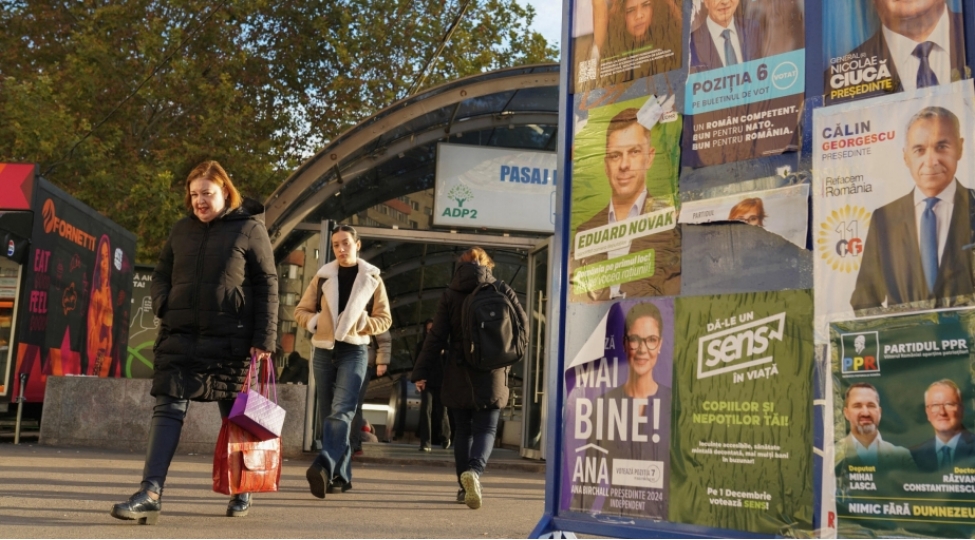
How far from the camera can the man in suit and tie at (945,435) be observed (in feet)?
10.9

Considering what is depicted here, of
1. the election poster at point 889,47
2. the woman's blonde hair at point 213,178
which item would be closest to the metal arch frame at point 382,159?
the woman's blonde hair at point 213,178

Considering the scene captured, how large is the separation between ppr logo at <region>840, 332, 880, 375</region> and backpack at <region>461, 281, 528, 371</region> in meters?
4.53

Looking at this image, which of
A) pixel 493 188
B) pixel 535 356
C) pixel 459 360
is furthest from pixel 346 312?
pixel 493 188

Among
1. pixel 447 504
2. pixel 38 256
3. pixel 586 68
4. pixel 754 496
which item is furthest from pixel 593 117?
pixel 38 256

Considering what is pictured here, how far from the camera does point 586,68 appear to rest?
4.65 meters

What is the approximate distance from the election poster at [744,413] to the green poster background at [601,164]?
16.8 inches

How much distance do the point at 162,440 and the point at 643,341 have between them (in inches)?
120

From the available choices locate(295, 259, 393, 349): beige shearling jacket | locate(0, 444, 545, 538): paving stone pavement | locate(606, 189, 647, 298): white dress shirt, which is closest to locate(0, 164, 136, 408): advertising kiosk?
locate(0, 444, 545, 538): paving stone pavement

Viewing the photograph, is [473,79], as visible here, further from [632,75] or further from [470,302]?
→ [632,75]

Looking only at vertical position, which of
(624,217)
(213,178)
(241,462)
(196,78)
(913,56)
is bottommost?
(241,462)

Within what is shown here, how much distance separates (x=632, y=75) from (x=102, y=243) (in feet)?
42.1

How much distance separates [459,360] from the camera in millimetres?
8234

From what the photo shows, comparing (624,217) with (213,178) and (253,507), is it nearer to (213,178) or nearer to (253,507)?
(213,178)

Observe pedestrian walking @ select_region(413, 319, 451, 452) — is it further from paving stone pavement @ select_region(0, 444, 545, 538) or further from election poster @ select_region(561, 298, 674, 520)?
election poster @ select_region(561, 298, 674, 520)
